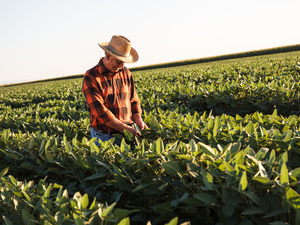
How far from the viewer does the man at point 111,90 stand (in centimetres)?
296

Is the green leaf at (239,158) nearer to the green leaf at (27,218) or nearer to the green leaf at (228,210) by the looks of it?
the green leaf at (228,210)

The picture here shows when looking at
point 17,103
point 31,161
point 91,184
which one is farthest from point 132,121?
point 17,103

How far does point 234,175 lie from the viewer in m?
1.46

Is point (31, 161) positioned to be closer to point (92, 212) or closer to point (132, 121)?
point (132, 121)

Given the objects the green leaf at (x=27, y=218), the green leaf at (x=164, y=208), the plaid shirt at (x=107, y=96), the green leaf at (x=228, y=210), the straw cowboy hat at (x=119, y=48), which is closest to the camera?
the green leaf at (x=228, y=210)

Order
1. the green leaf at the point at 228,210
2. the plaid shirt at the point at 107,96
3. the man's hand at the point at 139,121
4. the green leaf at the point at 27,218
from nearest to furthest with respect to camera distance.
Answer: the green leaf at the point at 228,210 → the green leaf at the point at 27,218 → the plaid shirt at the point at 107,96 → the man's hand at the point at 139,121

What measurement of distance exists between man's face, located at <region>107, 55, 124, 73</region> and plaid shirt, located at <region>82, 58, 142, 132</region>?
3.4 inches

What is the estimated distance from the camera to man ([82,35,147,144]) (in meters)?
2.96

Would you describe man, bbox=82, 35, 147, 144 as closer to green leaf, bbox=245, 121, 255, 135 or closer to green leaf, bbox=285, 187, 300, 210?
green leaf, bbox=245, 121, 255, 135

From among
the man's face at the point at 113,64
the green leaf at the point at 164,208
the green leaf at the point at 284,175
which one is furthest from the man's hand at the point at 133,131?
the green leaf at the point at 284,175

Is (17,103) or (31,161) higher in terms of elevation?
(17,103)

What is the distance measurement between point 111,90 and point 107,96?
0.34 ft

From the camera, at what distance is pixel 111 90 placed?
10.5ft

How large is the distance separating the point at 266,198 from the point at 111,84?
93.8 inches
